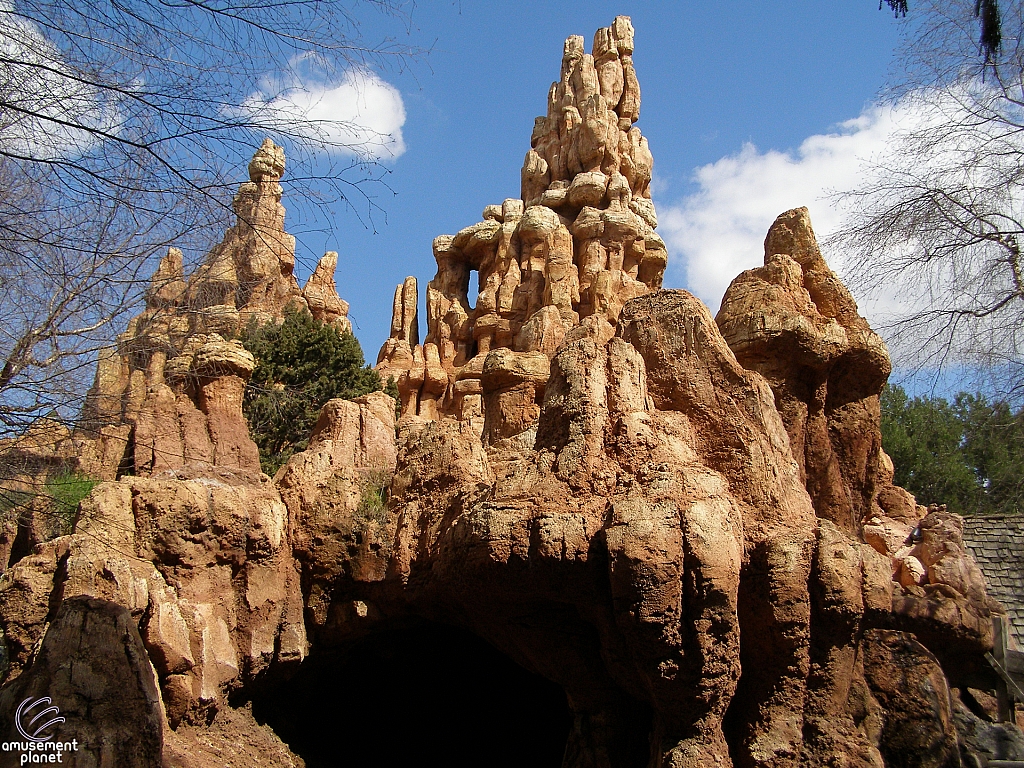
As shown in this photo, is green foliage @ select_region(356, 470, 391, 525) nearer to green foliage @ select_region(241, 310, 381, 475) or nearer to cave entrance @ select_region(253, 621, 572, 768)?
cave entrance @ select_region(253, 621, 572, 768)

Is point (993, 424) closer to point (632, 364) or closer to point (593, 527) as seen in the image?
point (632, 364)

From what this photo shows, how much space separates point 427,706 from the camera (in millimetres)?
10406

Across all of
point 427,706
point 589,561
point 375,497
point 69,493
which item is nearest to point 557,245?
point 427,706

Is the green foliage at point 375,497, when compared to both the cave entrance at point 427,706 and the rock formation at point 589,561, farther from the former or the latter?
the cave entrance at point 427,706

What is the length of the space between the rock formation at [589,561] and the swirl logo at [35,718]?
3.5 inches

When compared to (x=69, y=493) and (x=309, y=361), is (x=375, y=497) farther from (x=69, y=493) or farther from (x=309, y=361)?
(x=309, y=361)

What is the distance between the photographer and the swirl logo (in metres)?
5.30

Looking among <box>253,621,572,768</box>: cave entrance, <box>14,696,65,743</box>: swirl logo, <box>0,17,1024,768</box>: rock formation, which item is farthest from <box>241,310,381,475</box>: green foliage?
<box>14,696,65,743</box>: swirl logo

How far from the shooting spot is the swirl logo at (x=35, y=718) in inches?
209

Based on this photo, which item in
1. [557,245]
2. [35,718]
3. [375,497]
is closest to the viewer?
[35,718]

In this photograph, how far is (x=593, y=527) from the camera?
6039 millimetres

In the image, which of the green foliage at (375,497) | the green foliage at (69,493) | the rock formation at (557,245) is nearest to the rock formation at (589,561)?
the green foliage at (375,497)

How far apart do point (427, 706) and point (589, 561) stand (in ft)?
17.4

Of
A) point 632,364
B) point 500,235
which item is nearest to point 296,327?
point 500,235
